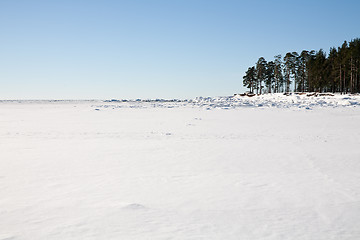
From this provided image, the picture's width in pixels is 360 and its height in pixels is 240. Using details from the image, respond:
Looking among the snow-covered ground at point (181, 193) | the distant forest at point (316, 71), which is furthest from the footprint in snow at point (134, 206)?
the distant forest at point (316, 71)

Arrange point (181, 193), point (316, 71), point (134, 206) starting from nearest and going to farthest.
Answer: point (134, 206) < point (181, 193) < point (316, 71)

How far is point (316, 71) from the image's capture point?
4794 cm

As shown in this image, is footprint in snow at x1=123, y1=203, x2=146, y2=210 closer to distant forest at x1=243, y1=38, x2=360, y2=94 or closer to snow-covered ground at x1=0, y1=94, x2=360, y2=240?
snow-covered ground at x1=0, y1=94, x2=360, y2=240

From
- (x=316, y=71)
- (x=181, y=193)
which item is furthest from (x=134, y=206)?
(x=316, y=71)

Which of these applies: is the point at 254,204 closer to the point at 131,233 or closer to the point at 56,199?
the point at 131,233

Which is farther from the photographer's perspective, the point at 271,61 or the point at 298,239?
the point at 271,61

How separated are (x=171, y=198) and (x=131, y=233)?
864 millimetres

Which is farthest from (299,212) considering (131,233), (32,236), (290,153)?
(290,153)

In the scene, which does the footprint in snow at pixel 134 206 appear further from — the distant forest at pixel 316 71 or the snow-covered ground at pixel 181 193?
the distant forest at pixel 316 71

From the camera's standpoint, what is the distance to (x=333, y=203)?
2787 mm

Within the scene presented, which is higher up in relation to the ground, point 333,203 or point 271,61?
point 271,61

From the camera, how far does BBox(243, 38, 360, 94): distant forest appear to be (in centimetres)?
4119

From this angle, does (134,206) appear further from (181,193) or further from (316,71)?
(316,71)

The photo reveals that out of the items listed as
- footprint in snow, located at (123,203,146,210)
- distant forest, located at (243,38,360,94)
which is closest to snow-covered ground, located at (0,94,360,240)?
footprint in snow, located at (123,203,146,210)
